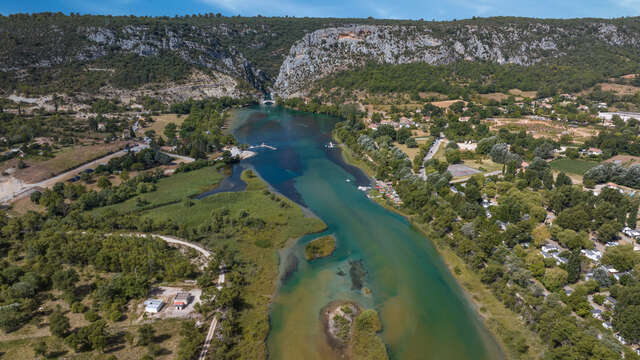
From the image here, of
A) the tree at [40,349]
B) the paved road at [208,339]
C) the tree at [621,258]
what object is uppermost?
the tree at [621,258]

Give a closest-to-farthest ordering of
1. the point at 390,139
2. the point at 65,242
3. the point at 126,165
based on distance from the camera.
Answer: the point at 65,242, the point at 126,165, the point at 390,139

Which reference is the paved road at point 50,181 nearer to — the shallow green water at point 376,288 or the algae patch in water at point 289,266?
the shallow green water at point 376,288

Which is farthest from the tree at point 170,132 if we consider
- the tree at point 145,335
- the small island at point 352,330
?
the small island at point 352,330

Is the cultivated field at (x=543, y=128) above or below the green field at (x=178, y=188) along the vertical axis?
above

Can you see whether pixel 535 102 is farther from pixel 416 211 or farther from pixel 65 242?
pixel 65 242

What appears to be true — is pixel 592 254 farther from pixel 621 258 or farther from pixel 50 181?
pixel 50 181

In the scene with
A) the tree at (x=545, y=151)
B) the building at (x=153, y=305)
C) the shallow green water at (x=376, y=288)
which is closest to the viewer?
the shallow green water at (x=376, y=288)

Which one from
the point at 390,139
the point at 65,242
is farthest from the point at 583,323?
the point at 390,139
